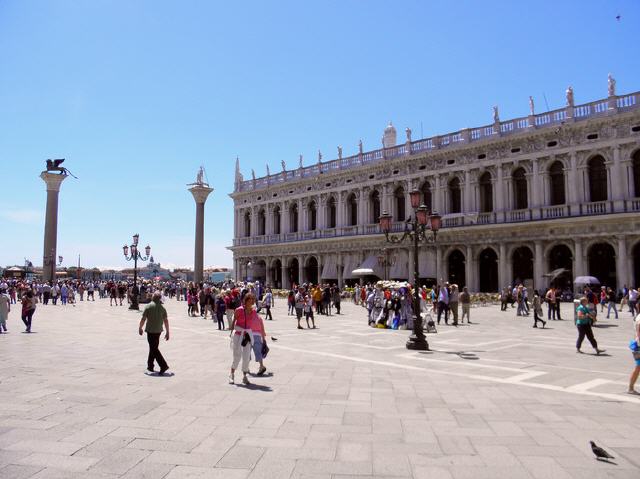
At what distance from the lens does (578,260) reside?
1201 inches

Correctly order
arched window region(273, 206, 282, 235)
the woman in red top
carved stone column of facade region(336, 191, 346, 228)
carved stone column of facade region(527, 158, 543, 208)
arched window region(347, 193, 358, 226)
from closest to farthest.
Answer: the woman in red top
carved stone column of facade region(527, 158, 543, 208)
arched window region(347, 193, 358, 226)
carved stone column of facade region(336, 191, 346, 228)
arched window region(273, 206, 282, 235)

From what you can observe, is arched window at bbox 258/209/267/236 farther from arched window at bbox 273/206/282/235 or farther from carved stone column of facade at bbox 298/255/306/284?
carved stone column of facade at bbox 298/255/306/284

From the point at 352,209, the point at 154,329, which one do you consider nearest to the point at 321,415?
the point at 154,329

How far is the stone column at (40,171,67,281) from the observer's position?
43.4m

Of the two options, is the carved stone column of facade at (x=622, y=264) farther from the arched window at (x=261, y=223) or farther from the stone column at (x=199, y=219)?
the arched window at (x=261, y=223)

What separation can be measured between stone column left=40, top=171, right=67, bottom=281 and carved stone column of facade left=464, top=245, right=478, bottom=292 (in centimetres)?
3409

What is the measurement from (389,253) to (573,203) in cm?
1468

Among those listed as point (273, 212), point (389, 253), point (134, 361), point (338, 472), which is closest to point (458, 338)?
point (134, 361)

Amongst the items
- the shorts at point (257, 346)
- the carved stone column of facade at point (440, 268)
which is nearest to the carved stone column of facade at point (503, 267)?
the carved stone column of facade at point (440, 268)

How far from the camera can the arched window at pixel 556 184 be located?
107 ft

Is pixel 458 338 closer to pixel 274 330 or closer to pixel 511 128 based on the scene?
pixel 274 330

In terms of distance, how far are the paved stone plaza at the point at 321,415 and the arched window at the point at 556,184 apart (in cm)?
2231

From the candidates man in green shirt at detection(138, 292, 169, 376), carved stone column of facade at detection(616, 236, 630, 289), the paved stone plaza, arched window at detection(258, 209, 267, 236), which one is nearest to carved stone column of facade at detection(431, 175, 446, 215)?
carved stone column of facade at detection(616, 236, 630, 289)

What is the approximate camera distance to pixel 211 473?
177 inches
